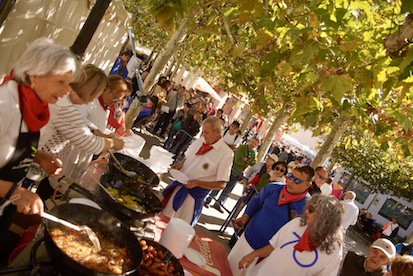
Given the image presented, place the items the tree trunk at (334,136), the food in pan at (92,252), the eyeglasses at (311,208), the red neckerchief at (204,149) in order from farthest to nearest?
the tree trunk at (334,136) < the red neckerchief at (204,149) < the eyeglasses at (311,208) < the food in pan at (92,252)

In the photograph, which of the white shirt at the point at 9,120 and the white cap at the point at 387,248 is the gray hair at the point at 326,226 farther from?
the white shirt at the point at 9,120

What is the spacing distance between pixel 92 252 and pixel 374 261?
3.83m

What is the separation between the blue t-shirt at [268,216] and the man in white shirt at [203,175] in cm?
55

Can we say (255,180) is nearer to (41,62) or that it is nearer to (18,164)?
(18,164)

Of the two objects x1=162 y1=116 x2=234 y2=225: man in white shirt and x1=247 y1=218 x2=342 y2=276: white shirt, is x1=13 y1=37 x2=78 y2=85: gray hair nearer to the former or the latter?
x1=247 y1=218 x2=342 y2=276: white shirt

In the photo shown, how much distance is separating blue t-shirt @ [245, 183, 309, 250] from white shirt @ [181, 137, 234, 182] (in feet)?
1.80

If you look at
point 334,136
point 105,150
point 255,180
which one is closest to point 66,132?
point 105,150

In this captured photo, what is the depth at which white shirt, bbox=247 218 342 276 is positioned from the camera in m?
3.05

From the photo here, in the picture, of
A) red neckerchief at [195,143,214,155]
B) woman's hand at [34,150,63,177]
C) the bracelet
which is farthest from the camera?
red neckerchief at [195,143,214,155]

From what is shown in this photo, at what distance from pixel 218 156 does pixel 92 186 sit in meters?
1.82

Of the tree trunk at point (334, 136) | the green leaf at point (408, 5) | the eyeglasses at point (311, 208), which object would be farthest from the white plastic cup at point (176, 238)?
the tree trunk at point (334, 136)

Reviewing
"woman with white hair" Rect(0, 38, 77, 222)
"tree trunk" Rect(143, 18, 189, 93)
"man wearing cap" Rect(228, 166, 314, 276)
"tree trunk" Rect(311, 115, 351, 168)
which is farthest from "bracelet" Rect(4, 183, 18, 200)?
"tree trunk" Rect(143, 18, 189, 93)

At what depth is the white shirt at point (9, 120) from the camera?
173cm

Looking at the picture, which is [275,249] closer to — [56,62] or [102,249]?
[102,249]
